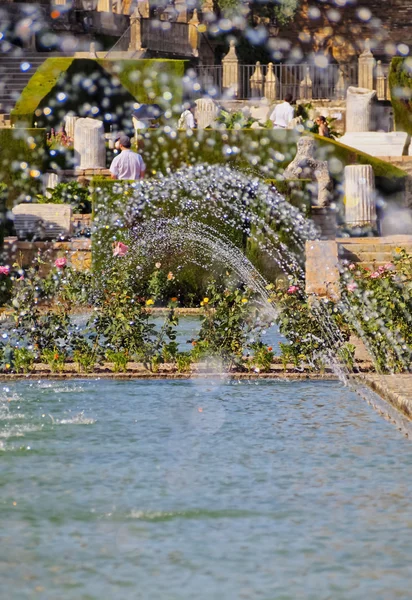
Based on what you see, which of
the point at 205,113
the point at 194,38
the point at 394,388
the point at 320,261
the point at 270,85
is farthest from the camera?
the point at 194,38

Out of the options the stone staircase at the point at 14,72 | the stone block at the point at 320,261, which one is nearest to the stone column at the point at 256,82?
the stone staircase at the point at 14,72

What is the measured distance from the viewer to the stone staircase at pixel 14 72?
3512 cm

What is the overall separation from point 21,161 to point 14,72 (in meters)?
13.6

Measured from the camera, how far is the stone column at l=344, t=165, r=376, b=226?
2264 centimetres

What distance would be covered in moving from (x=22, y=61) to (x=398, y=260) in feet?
86.4

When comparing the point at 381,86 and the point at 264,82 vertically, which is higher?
the point at 264,82

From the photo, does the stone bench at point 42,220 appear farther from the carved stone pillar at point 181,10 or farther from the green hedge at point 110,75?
the carved stone pillar at point 181,10

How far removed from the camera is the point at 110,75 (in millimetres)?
32562

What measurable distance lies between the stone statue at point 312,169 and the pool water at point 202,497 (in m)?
10.7

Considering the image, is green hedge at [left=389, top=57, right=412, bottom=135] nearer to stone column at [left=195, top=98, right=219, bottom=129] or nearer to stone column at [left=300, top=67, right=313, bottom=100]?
stone column at [left=195, top=98, right=219, bottom=129]

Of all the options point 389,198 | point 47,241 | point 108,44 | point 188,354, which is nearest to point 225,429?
point 188,354

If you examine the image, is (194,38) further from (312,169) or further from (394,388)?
(394,388)

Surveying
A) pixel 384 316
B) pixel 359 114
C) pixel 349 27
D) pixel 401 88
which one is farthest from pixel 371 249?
pixel 349 27

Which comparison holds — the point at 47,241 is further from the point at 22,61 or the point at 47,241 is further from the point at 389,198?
the point at 22,61
